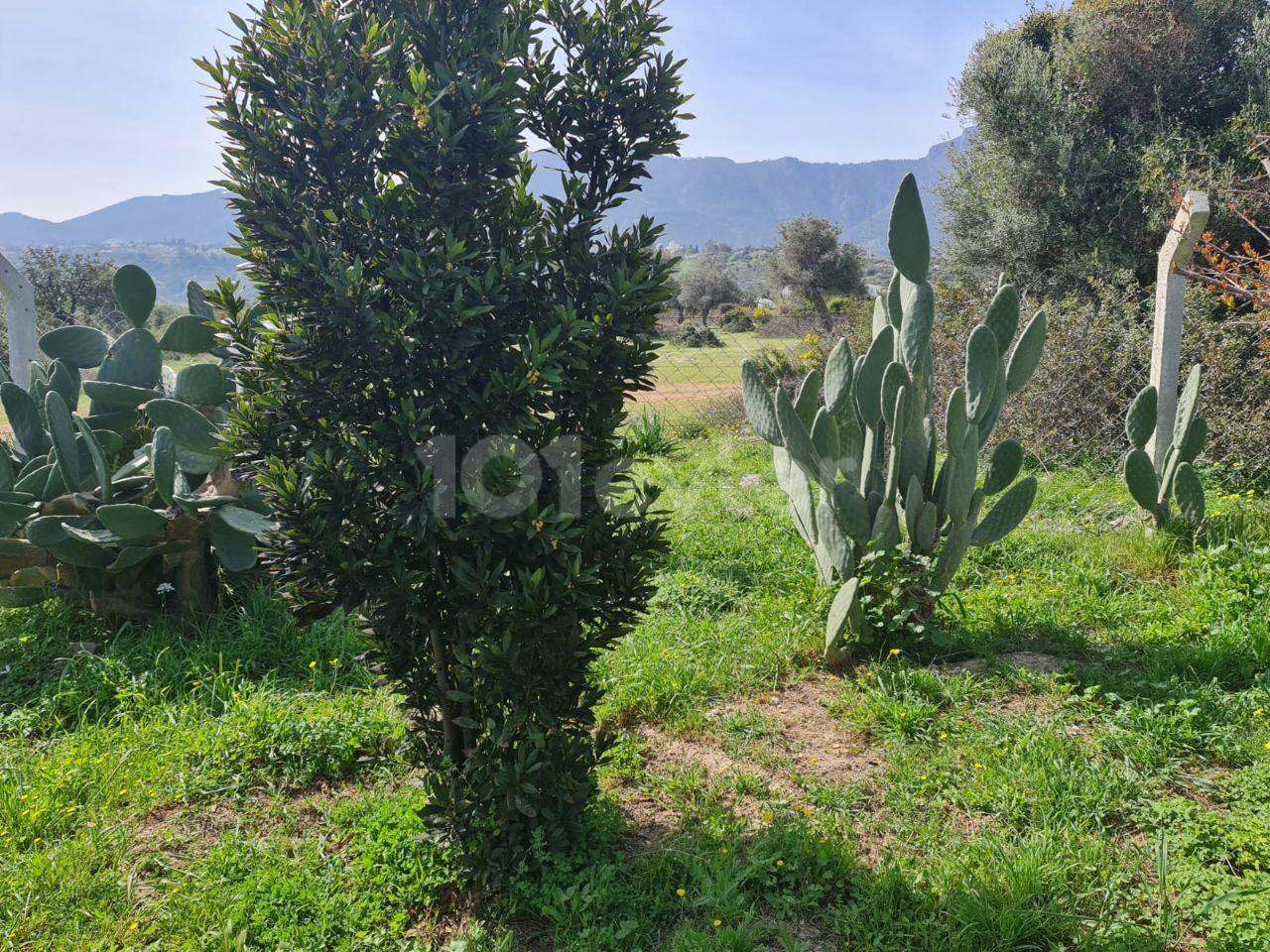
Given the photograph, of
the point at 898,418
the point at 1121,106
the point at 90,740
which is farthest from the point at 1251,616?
the point at 1121,106

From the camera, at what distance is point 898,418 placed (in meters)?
3.20

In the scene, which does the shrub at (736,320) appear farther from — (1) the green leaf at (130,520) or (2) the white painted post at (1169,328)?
(1) the green leaf at (130,520)

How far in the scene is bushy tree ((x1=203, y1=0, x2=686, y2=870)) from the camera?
176cm

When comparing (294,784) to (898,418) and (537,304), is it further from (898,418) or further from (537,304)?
(898,418)

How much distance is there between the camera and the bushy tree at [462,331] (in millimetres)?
1762

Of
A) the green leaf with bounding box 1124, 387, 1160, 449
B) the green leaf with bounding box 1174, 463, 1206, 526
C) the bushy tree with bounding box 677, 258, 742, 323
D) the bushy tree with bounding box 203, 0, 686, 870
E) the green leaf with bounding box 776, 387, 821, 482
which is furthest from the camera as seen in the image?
the bushy tree with bounding box 677, 258, 742, 323

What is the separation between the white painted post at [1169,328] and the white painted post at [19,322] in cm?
626

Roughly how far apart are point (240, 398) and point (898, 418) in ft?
7.72

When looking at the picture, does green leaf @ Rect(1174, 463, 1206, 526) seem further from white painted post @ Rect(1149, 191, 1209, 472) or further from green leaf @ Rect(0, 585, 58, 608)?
green leaf @ Rect(0, 585, 58, 608)

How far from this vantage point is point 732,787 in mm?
2492

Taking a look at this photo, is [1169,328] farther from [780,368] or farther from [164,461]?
[780,368]

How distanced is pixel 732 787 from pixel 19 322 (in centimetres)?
477

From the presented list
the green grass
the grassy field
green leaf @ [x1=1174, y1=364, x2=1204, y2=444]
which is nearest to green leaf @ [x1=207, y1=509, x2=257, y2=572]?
the grassy field

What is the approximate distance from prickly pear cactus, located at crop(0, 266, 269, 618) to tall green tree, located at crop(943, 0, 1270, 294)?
313 inches
